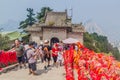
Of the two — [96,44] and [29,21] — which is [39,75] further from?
[96,44]

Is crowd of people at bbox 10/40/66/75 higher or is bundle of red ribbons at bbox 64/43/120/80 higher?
bundle of red ribbons at bbox 64/43/120/80

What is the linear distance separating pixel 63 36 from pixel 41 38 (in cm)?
393

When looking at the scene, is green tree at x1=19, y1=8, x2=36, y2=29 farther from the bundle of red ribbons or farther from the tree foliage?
the bundle of red ribbons

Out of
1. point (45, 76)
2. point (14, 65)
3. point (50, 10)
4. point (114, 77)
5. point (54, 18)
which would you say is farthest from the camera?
point (50, 10)

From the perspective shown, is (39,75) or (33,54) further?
(39,75)

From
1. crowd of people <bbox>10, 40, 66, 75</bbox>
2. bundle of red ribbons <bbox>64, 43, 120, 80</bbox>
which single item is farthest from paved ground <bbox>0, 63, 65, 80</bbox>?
bundle of red ribbons <bbox>64, 43, 120, 80</bbox>

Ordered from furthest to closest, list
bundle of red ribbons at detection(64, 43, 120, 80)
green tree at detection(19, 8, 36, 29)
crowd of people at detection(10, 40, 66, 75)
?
green tree at detection(19, 8, 36, 29), crowd of people at detection(10, 40, 66, 75), bundle of red ribbons at detection(64, 43, 120, 80)

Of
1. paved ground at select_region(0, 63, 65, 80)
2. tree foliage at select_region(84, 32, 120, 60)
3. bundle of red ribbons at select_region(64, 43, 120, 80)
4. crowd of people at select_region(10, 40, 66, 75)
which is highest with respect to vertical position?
bundle of red ribbons at select_region(64, 43, 120, 80)

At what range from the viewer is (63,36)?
2672 inches

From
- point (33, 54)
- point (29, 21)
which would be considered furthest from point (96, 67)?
point (29, 21)

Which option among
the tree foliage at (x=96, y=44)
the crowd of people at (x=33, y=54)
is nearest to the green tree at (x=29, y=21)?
the tree foliage at (x=96, y=44)

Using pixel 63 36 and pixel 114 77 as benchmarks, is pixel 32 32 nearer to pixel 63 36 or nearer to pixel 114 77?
pixel 63 36

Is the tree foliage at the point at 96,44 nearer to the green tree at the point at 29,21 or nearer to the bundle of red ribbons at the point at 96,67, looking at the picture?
the green tree at the point at 29,21

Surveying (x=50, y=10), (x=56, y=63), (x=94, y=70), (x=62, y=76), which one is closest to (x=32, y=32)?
(x=50, y=10)
